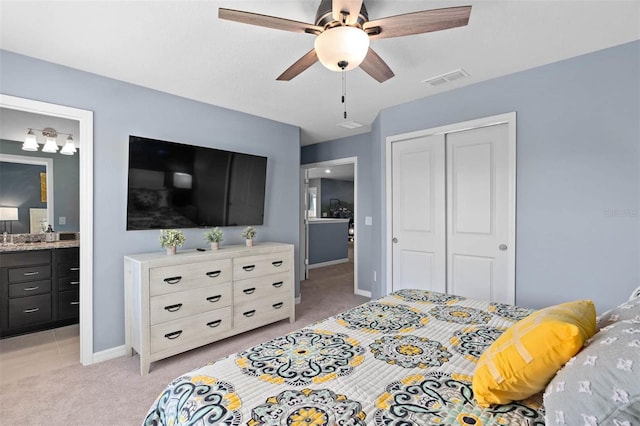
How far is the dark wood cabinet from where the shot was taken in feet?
9.85

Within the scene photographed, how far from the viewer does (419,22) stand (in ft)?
4.99

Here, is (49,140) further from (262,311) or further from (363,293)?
(363,293)

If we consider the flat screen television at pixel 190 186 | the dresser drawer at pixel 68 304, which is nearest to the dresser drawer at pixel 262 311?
the flat screen television at pixel 190 186

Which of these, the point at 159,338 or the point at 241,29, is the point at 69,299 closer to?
the point at 159,338

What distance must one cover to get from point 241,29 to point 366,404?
2159mm

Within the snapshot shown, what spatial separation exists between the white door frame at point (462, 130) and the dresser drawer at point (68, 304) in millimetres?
3506

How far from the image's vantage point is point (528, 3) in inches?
68.7

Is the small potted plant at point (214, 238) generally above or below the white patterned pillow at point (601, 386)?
above

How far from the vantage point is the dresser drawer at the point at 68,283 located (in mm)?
3297

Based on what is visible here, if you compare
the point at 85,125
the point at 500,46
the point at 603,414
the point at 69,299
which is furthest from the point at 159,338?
the point at 500,46

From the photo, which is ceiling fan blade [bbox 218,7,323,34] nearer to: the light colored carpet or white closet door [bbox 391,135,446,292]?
white closet door [bbox 391,135,446,292]

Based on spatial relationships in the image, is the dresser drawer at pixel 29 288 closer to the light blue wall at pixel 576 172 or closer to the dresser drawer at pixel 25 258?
the dresser drawer at pixel 25 258

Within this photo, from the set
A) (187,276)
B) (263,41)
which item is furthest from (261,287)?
(263,41)

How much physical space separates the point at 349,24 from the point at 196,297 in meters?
2.39
